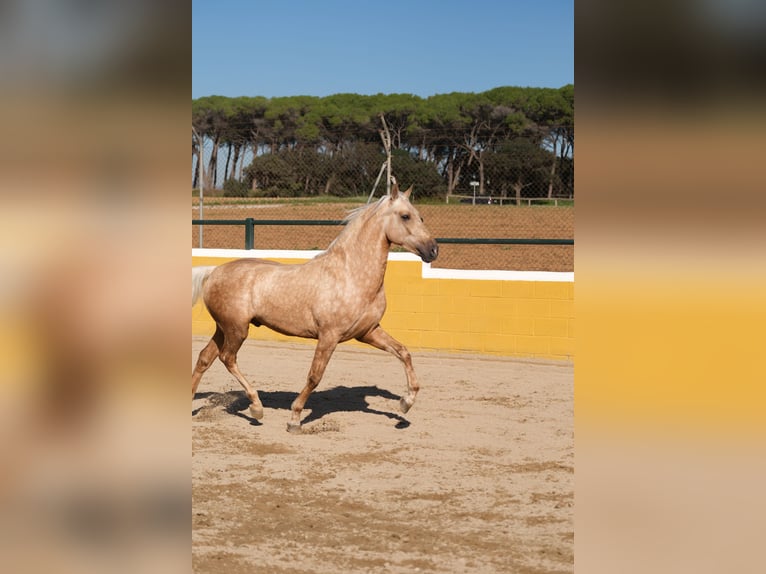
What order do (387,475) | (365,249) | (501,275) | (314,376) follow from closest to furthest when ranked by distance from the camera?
(387,475), (314,376), (365,249), (501,275)

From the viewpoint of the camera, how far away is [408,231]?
6.93 m

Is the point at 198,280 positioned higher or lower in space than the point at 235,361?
higher

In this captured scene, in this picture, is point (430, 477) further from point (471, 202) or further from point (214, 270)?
point (471, 202)

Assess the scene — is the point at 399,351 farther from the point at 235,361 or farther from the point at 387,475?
the point at 387,475

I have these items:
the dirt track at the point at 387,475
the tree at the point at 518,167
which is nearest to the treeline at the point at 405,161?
the tree at the point at 518,167

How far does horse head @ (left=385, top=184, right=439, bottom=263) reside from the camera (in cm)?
691

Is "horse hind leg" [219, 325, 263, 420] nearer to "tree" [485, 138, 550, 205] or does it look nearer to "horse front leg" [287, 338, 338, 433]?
"horse front leg" [287, 338, 338, 433]

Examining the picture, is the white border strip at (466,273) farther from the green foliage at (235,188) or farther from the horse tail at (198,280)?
the green foliage at (235,188)

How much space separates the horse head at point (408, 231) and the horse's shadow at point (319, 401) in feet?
4.44

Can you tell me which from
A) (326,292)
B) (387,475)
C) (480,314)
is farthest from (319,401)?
(480,314)

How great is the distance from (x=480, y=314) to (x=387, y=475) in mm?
5129
